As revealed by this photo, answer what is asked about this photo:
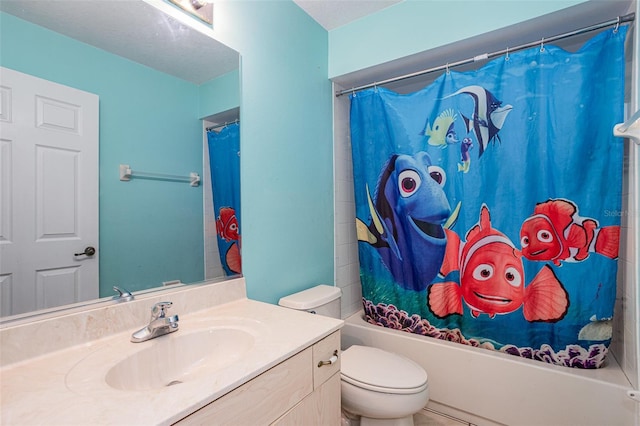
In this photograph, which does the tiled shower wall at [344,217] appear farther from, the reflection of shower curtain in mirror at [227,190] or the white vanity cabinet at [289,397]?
the white vanity cabinet at [289,397]

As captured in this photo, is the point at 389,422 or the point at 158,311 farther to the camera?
the point at 389,422

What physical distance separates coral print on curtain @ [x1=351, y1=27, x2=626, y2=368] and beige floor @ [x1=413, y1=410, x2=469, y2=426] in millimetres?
404

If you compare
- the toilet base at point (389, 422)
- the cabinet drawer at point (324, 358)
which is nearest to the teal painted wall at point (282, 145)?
the cabinet drawer at point (324, 358)

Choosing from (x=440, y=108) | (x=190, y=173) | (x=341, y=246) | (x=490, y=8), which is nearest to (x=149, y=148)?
(x=190, y=173)

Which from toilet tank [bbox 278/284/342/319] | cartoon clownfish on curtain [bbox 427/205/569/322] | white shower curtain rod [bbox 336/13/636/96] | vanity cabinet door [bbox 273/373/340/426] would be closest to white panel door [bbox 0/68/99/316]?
vanity cabinet door [bbox 273/373/340/426]

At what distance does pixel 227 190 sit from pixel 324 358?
2.62 feet

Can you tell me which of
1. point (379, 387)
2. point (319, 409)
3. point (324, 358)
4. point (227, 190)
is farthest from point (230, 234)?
point (379, 387)

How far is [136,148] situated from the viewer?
1.02 meters

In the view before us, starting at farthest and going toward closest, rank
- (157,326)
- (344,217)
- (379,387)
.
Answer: (344,217) → (379,387) → (157,326)

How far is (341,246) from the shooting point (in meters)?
2.08

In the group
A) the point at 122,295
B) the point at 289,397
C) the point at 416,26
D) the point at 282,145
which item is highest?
the point at 416,26

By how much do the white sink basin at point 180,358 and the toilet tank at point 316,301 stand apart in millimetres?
477

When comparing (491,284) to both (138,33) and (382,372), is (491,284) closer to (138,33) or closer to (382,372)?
(382,372)

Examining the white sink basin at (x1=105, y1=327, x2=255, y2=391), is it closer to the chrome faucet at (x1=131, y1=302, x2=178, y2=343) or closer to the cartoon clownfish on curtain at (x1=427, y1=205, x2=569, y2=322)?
the chrome faucet at (x1=131, y1=302, x2=178, y2=343)
